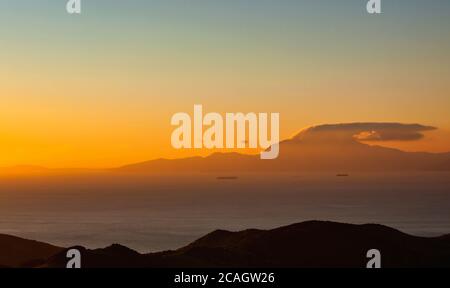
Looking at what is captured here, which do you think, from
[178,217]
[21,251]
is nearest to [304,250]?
[21,251]

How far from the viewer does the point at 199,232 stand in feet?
364

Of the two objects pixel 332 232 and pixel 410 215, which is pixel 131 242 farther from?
pixel 410 215

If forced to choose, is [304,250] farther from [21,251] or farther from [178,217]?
[178,217]

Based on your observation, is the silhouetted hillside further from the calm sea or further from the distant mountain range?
the calm sea

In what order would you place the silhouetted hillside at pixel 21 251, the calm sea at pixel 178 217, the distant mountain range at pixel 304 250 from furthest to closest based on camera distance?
the calm sea at pixel 178 217
the silhouetted hillside at pixel 21 251
the distant mountain range at pixel 304 250

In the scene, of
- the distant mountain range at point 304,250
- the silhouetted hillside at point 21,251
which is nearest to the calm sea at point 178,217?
the silhouetted hillside at point 21,251

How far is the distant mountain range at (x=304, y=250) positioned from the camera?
3834cm

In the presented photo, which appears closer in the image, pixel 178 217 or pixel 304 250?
pixel 304 250

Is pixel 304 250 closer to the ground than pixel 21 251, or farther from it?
farther from it

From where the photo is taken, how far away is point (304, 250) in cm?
4312

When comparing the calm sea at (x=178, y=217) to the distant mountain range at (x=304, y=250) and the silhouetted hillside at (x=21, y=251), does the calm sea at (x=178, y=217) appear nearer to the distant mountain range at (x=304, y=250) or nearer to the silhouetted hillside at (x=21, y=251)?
the silhouetted hillside at (x=21, y=251)

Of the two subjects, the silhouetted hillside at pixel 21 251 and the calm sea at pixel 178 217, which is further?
the calm sea at pixel 178 217

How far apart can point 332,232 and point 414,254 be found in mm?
5832
